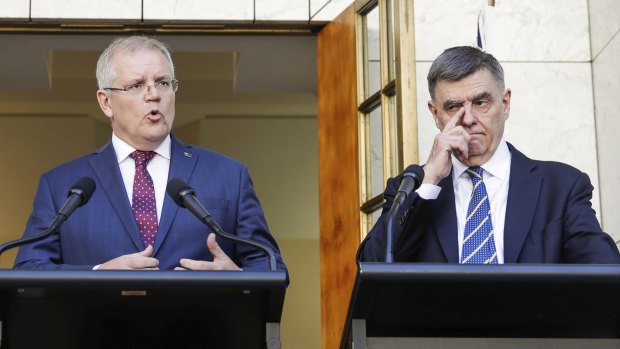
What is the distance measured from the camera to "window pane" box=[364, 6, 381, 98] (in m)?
5.20

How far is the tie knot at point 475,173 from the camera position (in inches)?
122

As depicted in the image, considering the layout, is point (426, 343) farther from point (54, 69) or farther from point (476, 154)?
point (54, 69)

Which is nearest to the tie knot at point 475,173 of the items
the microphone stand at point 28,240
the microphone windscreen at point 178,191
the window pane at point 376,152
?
the microphone windscreen at point 178,191

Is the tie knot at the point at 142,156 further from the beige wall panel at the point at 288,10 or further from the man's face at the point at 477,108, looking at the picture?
the beige wall panel at the point at 288,10

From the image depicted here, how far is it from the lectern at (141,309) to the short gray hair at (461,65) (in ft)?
3.60

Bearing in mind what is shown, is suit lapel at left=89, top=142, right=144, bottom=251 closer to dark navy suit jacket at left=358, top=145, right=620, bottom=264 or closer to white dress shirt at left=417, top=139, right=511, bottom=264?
dark navy suit jacket at left=358, top=145, right=620, bottom=264

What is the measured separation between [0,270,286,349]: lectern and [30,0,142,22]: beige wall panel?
10.8ft

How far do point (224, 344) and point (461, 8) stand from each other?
3.27 m

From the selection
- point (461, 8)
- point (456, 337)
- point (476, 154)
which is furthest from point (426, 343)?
point (461, 8)

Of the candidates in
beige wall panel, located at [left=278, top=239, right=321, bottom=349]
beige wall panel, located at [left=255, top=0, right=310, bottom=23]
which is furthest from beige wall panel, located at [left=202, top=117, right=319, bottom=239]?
beige wall panel, located at [left=255, top=0, right=310, bottom=23]

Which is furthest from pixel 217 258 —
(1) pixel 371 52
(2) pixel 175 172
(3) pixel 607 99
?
(3) pixel 607 99

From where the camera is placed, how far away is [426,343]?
2.32 meters

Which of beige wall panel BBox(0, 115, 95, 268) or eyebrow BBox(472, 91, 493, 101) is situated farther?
beige wall panel BBox(0, 115, 95, 268)

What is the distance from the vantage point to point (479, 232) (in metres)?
2.96
